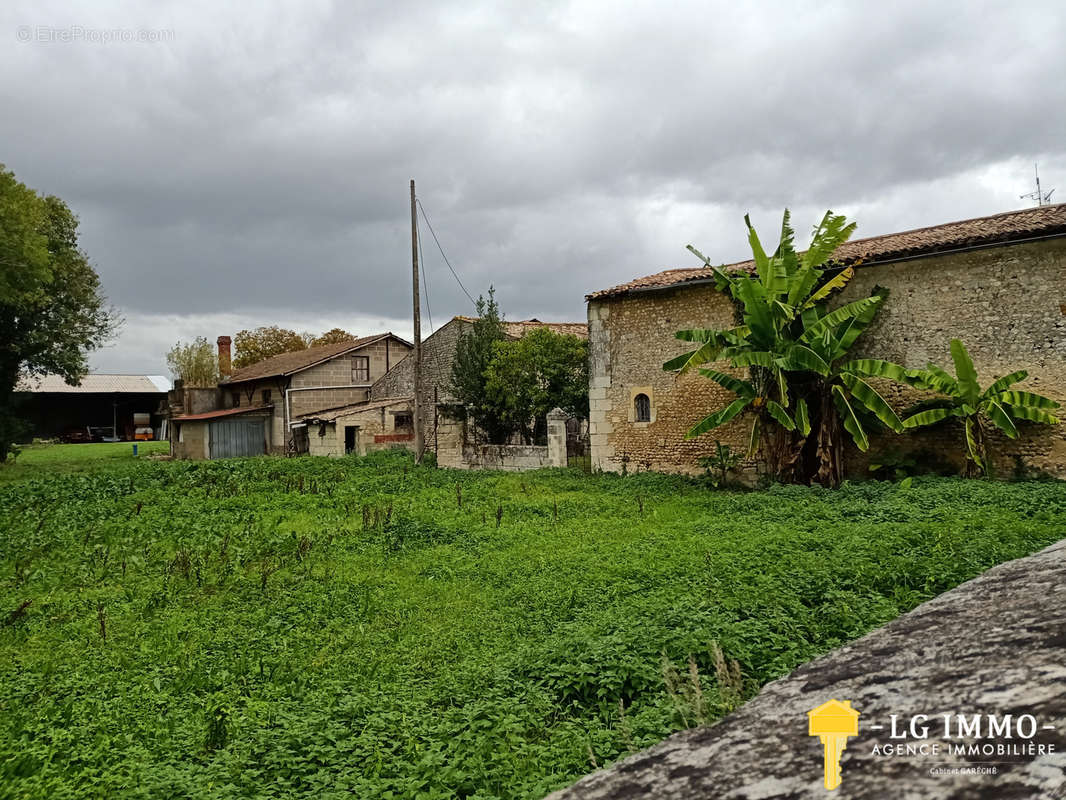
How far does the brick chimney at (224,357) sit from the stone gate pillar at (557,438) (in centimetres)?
3073

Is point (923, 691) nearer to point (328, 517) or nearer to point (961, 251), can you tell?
point (328, 517)

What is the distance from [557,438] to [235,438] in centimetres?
2038

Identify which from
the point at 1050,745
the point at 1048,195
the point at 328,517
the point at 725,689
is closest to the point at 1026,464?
the point at 1048,195

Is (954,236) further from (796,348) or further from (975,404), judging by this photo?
(796,348)

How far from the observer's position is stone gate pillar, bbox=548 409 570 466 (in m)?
18.4

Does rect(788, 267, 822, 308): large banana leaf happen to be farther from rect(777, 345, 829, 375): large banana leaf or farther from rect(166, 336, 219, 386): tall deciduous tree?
rect(166, 336, 219, 386): tall deciduous tree

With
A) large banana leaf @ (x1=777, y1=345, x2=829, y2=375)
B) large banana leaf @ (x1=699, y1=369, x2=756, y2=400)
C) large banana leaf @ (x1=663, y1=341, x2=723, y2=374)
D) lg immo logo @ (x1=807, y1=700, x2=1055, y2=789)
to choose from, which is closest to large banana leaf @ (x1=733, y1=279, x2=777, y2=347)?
large banana leaf @ (x1=777, y1=345, x2=829, y2=375)

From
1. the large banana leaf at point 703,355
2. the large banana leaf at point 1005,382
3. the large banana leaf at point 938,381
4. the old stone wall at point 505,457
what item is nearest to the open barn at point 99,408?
the old stone wall at point 505,457

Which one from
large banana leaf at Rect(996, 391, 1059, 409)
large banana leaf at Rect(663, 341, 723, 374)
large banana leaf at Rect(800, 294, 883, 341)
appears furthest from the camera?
large banana leaf at Rect(663, 341, 723, 374)

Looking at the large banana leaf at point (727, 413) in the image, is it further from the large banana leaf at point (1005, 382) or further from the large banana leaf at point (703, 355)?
the large banana leaf at point (1005, 382)

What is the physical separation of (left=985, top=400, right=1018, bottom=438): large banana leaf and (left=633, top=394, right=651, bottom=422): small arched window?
23.6ft

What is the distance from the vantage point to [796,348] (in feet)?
40.6

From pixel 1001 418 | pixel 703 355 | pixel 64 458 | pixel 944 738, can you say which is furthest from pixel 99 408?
pixel 944 738

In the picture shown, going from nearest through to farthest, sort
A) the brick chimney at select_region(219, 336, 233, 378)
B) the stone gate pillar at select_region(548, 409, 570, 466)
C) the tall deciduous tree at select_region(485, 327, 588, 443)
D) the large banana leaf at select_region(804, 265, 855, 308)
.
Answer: the large banana leaf at select_region(804, 265, 855, 308) < the stone gate pillar at select_region(548, 409, 570, 466) < the tall deciduous tree at select_region(485, 327, 588, 443) < the brick chimney at select_region(219, 336, 233, 378)
